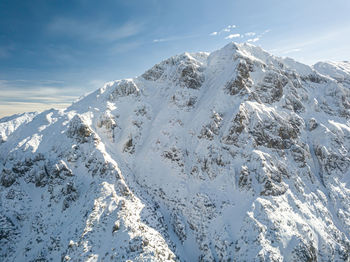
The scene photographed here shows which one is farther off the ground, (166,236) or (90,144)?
(90,144)

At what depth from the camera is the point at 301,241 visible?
2942 cm

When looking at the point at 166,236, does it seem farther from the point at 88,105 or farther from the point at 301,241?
the point at 88,105

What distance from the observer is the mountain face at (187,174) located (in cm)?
3000

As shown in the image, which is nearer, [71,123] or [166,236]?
[166,236]

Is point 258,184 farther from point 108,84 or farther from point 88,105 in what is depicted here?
point 108,84

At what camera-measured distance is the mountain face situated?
30.0 meters

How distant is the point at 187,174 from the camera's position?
41.1 meters

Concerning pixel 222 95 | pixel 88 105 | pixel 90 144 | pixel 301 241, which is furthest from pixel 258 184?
pixel 88 105

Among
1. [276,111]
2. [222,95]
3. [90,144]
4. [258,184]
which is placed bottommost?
[258,184]

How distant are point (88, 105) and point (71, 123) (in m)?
13.1

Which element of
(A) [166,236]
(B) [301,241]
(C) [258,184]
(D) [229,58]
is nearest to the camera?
(B) [301,241]

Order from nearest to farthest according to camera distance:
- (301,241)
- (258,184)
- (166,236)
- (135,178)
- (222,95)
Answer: (301,241) < (166,236) < (258,184) < (135,178) < (222,95)

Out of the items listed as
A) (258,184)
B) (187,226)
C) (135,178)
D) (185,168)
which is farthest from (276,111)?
(135,178)

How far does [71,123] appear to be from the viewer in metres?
45.6
